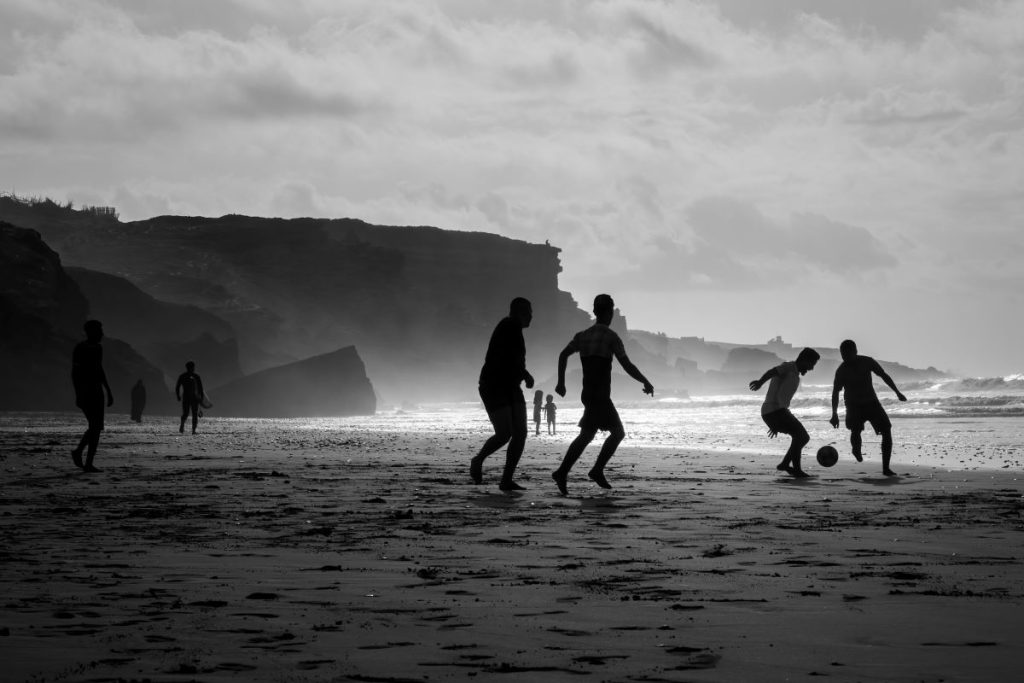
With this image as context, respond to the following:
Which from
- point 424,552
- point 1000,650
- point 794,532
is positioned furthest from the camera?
point 794,532

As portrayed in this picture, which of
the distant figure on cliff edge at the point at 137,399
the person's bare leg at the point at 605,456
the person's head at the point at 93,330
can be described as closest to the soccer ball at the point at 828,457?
the person's bare leg at the point at 605,456

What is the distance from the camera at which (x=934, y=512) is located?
30.8ft

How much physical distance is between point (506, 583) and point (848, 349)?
11449mm

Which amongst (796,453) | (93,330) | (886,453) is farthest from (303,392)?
(796,453)

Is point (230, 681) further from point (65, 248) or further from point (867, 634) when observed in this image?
point (65, 248)

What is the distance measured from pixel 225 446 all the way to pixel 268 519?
43.8ft

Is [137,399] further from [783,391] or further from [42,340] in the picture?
[783,391]

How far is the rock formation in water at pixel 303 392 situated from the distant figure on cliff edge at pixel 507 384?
58.8m

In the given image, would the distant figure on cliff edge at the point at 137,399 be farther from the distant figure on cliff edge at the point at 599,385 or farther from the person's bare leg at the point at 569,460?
the person's bare leg at the point at 569,460

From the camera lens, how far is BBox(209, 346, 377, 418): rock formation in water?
7206cm

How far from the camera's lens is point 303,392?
7531 centimetres

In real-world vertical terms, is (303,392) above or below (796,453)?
above

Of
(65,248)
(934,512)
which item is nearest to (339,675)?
(934,512)

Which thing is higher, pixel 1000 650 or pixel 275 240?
pixel 275 240
